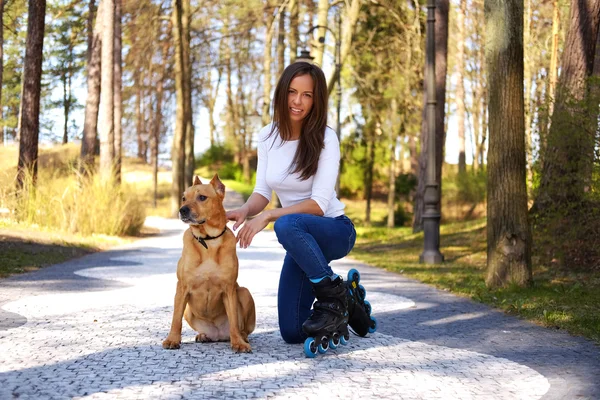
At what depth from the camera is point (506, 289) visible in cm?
1096

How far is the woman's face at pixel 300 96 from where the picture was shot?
638 cm

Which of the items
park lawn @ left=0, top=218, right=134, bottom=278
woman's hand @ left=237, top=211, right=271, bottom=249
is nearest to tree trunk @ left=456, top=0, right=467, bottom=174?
park lawn @ left=0, top=218, right=134, bottom=278

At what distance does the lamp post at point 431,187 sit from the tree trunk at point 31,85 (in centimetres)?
1002

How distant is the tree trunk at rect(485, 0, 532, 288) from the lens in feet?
36.2

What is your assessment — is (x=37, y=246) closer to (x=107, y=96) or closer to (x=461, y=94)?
(x=107, y=96)

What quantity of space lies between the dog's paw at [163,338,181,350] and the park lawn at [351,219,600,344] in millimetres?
3504

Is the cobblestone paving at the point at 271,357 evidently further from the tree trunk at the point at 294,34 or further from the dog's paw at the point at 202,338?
the tree trunk at the point at 294,34

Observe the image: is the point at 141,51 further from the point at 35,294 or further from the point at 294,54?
the point at 35,294

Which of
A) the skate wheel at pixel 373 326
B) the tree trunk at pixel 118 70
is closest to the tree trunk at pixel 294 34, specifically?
the tree trunk at pixel 118 70

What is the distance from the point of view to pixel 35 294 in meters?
9.63

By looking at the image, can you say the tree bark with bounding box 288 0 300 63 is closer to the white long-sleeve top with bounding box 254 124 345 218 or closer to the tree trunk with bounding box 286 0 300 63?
the tree trunk with bounding box 286 0 300 63

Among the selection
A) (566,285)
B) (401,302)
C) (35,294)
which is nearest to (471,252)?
(566,285)

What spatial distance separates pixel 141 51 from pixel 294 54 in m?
7.48

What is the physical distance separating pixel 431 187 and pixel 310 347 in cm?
1155
